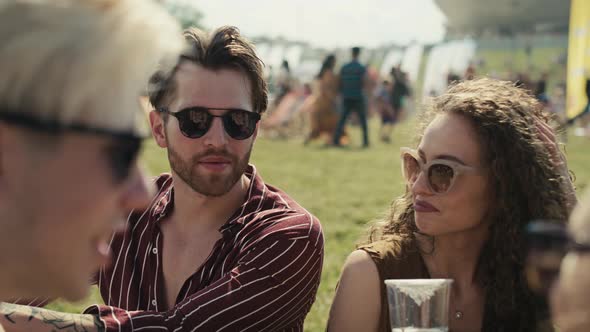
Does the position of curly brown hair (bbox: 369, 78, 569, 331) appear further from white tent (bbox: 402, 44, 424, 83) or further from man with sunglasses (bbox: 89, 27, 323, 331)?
white tent (bbox: 402, 44, 424, 83)

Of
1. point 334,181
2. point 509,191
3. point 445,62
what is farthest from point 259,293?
point 445,62

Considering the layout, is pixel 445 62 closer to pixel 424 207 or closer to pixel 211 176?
pixel 211 176

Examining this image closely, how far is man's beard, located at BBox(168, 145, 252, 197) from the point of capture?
345cm

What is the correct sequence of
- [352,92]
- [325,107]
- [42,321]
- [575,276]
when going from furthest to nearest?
[325,107] < [352,92] < [42,321] < [575,276]

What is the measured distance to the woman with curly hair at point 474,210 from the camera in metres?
3.05

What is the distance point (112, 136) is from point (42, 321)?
137 cm

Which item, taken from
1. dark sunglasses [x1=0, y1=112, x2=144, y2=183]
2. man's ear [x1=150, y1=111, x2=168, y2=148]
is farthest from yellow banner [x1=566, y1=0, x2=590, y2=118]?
dark sunglasses [x1=0, y1=112, x2=144, y2=183]

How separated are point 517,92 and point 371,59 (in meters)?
54.6

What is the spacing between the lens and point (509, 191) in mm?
3078

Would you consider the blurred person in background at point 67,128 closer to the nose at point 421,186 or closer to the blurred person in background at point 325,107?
the nose at point 421,186

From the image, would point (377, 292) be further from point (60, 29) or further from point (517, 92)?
point (60, 29)

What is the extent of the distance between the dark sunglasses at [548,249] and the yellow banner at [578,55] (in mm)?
12246

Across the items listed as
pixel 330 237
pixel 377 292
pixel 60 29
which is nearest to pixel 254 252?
pixel 377 292

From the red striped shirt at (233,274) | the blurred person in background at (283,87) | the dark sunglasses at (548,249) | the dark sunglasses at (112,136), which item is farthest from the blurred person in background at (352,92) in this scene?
the dark sunglasses at (112,136)
